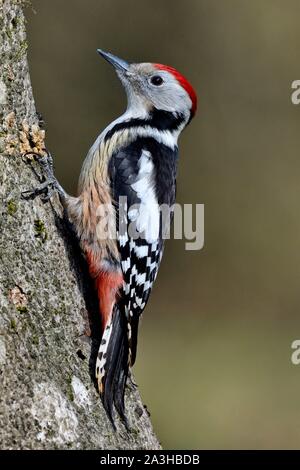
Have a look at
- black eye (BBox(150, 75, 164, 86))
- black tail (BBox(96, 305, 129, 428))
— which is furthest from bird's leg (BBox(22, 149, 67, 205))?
black eye (BBox(150, 75, 164, 86))

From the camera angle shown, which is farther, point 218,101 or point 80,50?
point 218,101

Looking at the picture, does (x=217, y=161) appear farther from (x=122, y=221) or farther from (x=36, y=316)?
(x=36, y=316)

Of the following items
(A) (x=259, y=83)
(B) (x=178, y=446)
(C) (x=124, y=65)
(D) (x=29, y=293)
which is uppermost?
(A) (x=259, y=83)

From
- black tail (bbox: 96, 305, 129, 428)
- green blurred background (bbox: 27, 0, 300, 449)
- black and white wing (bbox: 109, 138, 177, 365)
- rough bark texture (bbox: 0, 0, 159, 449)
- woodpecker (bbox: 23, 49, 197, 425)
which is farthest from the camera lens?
green blurred background (bbox: 27, 0, 300, 449)

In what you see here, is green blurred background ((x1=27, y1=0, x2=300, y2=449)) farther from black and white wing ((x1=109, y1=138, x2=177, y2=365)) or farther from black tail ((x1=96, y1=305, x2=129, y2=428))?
black tail ((x1=96, y1=305, x2=129, y2=428))

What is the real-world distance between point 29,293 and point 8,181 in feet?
1.70

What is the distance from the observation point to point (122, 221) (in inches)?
173

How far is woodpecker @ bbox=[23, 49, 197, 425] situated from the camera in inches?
163

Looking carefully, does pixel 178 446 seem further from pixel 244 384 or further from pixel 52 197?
pixel 52 197

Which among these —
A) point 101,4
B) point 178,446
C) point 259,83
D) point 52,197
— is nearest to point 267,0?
point 259,83

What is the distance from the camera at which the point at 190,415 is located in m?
8.51

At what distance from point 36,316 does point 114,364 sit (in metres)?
0.54

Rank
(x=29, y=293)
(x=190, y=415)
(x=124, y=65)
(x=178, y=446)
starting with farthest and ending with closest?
(x=190, y=415) < (x=178, y=446) < (x=124, y=65) < (x=29, y=293)

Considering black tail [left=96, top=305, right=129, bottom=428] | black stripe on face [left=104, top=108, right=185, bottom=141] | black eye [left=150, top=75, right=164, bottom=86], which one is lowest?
black tail [left=96, top=305, right=129, bottom=428]
